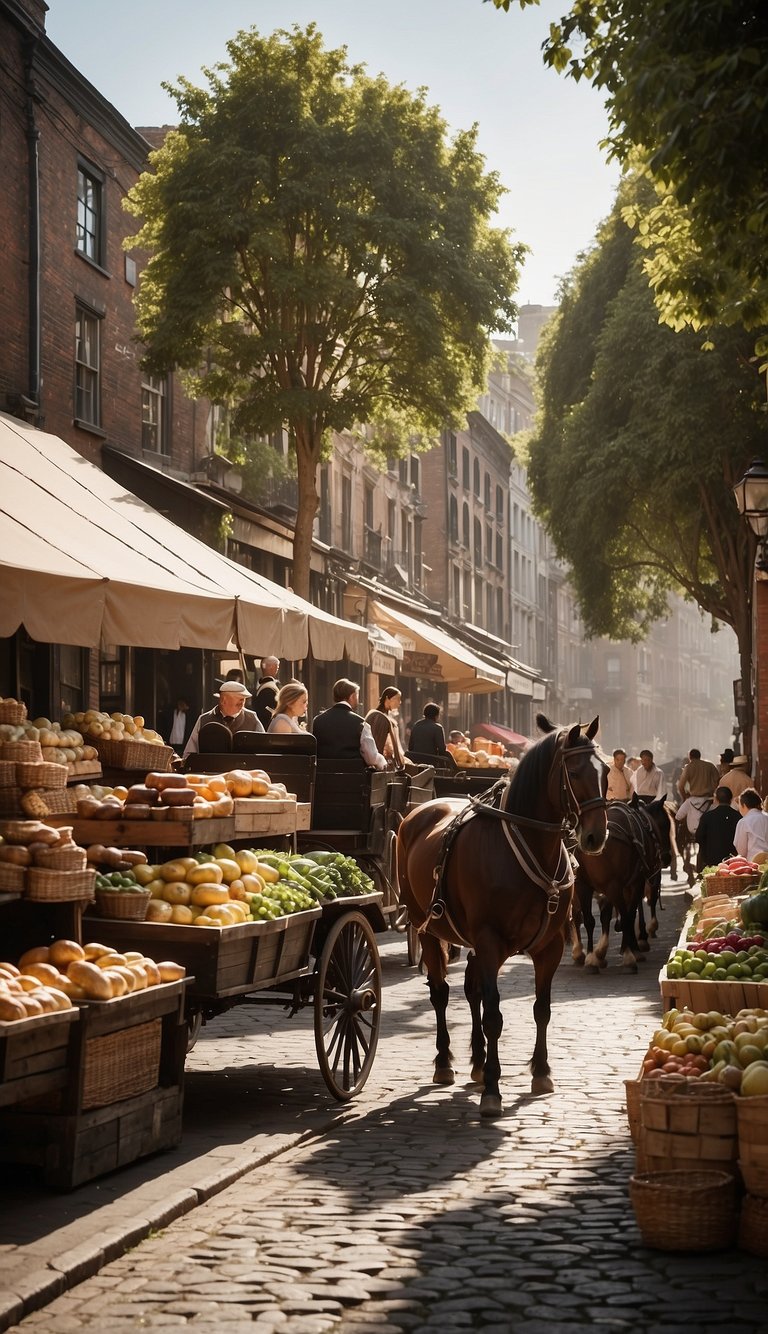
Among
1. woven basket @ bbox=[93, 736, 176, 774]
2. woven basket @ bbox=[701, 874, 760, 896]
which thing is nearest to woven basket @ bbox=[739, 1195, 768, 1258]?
woven basket @ bbox=[93, 736, 176, 774]

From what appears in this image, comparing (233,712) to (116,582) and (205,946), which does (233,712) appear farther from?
(205,946)

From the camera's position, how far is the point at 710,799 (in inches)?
997

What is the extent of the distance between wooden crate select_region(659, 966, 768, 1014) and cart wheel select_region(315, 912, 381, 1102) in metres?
1.80

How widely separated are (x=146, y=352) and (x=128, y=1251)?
1920cm

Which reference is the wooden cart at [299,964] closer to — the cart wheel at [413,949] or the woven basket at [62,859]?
the woven basket at [62,859]

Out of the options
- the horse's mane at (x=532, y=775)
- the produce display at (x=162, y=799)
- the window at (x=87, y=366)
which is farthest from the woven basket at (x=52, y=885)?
the window at (x=87, y=366)

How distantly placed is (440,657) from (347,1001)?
19.3 metres

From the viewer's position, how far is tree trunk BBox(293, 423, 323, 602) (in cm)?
2412

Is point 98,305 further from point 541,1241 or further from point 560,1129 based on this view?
point 541,1241

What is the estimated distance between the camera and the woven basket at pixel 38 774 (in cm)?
794

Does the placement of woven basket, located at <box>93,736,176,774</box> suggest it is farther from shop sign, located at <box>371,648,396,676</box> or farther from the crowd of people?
shop sign, located at <box>371,648,396,676</box>

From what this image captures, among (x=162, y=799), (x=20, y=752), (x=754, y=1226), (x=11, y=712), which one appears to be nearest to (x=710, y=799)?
(x=11, y=712)

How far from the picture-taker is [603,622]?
3347 centimetres

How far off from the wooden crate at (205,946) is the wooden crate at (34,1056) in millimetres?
1057
